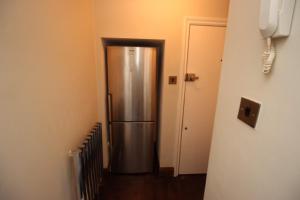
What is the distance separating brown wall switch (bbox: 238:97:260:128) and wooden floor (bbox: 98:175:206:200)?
1.52 meters

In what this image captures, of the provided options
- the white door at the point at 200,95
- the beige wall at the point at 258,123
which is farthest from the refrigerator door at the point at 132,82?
the beige wall at the point at 258,123

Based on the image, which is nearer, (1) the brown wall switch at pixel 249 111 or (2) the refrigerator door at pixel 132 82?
(1) the brown wall switch at pixel 249 111

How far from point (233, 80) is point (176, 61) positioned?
3.35 ft

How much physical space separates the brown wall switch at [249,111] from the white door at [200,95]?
3.64 ft

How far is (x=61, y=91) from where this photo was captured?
0.93 meters

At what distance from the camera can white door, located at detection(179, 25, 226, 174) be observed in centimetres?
162

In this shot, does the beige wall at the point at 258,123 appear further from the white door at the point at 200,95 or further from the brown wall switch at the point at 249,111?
the white door at the point at 200,95

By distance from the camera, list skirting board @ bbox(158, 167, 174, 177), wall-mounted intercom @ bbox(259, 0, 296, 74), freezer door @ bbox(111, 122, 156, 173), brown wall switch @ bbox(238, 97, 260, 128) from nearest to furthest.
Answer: wall-mounted intercom @ bbox(259, 0, 296, 74) < brown wall switch @ bbox(238, 97, 260, 128) < freezer door @ bbox(111, 122, 156, 173) < skirting board @ bbox(158, 167, 174, 177)

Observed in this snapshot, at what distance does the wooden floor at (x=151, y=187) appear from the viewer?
5.53 feet

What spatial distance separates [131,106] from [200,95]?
2.83 feet

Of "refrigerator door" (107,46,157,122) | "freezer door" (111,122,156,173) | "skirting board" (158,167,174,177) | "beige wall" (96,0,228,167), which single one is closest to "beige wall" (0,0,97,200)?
"beige wall" (96,0,228,167)

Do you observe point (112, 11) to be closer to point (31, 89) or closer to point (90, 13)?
point (90, 13)

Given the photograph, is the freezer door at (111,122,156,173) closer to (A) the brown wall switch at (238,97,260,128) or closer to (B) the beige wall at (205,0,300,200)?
(B) the beige wall at (205,0,300,200)

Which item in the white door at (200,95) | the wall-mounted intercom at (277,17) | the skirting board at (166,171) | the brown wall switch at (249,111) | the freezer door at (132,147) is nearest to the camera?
the wall-mounted intercom at (277,17)
